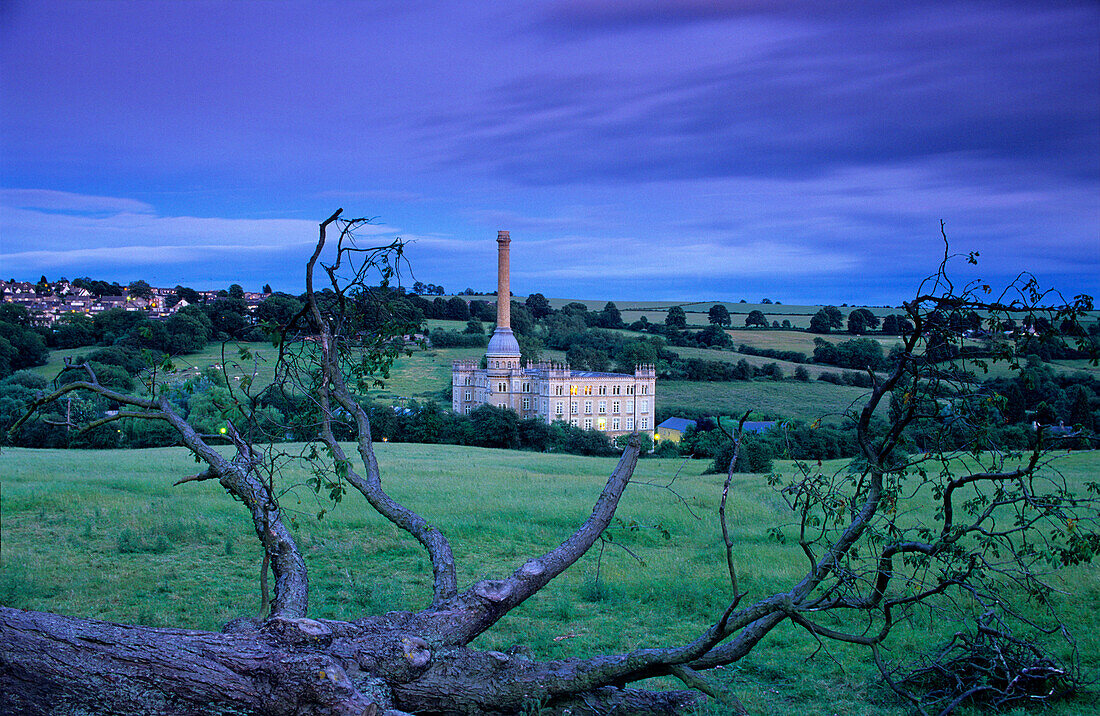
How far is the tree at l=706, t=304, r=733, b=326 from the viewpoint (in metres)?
153

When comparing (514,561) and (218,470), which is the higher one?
(218,470)

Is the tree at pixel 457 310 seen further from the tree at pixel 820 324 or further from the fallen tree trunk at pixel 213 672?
the fallen tree trunk at pixel 213 672

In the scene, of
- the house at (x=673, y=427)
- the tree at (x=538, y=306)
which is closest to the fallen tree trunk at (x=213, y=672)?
the house at (x=673, y=427)

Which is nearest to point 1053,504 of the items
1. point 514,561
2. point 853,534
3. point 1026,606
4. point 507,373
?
point 853,534

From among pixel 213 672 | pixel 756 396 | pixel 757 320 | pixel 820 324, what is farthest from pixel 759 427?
pixel 757 320

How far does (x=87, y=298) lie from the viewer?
62094 millimetres

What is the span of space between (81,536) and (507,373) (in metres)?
87.1

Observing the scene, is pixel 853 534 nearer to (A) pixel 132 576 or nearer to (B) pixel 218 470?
(B) pixel 218 470

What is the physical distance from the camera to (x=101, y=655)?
5145 millimetres

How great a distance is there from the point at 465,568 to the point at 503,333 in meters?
97.5

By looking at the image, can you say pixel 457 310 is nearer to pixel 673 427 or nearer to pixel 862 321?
pixel 673 427

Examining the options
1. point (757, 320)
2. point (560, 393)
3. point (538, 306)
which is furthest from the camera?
point (538, 306)

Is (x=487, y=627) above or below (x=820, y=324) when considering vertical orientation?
below

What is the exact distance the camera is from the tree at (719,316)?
153 meters
